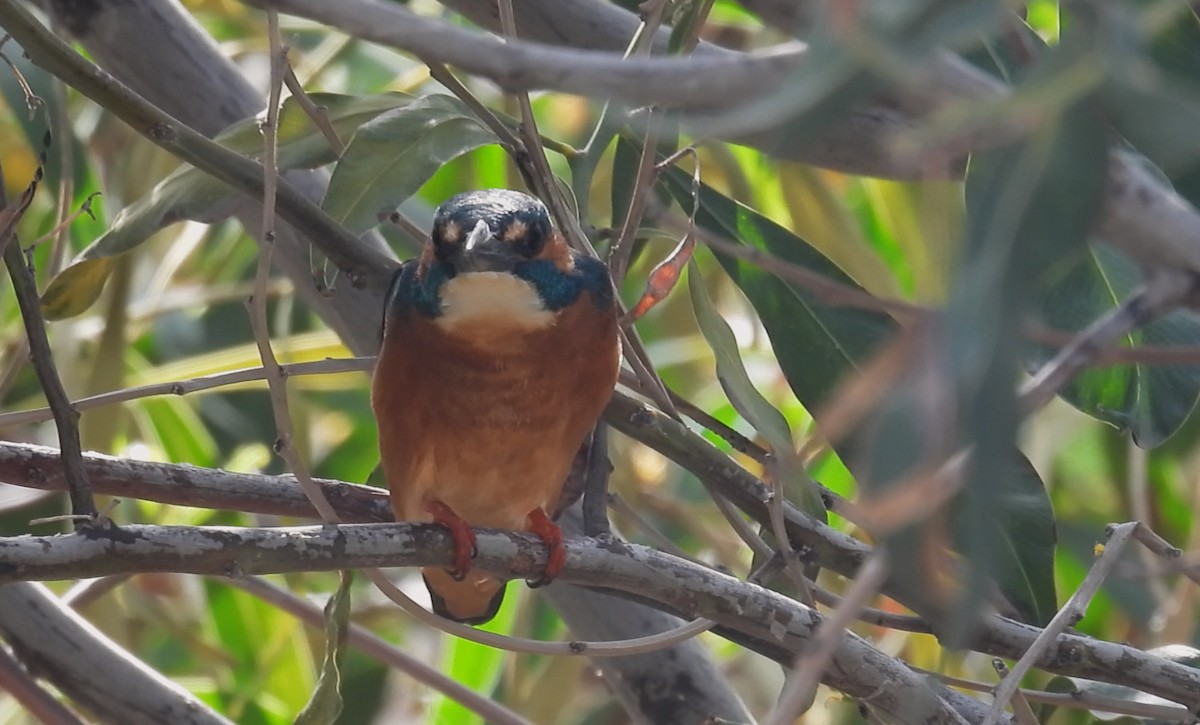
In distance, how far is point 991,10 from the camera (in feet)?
2.18

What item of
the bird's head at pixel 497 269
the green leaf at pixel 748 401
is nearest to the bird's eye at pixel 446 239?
the bird's head at pixel 497 269

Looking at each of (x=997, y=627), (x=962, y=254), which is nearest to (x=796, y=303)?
(x=997, y=627)

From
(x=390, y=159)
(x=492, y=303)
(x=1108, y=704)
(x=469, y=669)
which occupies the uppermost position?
(x=390, y=159)

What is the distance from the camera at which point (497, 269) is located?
184 centimetres

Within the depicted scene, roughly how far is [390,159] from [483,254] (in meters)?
0.16

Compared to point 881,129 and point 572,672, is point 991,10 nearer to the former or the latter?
point 881,129

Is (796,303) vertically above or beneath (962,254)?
above

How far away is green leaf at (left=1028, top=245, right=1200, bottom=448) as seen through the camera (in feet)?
5.69

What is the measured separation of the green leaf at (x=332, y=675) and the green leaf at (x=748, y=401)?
0.48 meters

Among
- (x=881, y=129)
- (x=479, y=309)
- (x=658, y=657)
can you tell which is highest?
(x=881, y=129)

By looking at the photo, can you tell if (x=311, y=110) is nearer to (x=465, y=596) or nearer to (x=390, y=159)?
(x=390, y=159)

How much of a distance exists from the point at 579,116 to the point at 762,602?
9.08 ft

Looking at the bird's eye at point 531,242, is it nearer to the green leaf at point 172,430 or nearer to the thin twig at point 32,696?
the thin twig at point 32,696

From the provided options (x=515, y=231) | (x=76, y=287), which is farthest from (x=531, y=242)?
(x=76, y=287)
